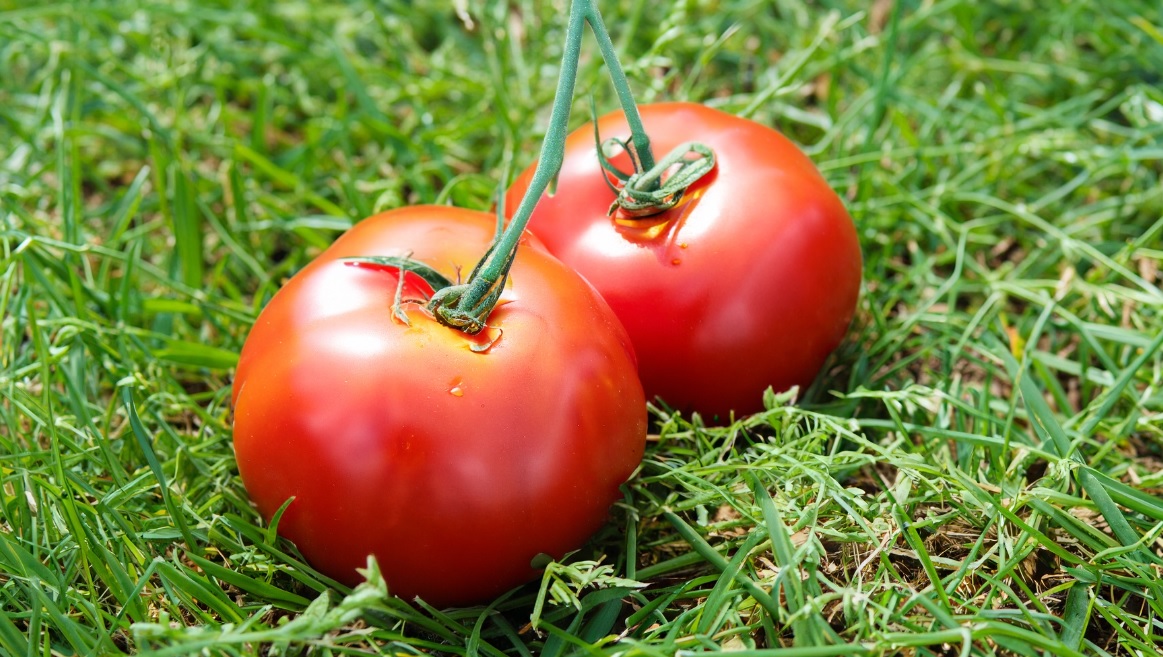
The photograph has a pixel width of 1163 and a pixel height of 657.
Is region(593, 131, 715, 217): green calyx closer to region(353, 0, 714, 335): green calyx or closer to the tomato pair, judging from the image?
the tomato pair

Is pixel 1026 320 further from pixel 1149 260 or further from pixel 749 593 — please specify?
pixel 749 593

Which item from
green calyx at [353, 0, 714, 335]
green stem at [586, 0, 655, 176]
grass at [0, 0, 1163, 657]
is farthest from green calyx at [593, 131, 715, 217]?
grass at [0, 0, 1163, 657]

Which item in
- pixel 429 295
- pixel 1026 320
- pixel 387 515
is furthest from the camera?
pixel 1026 320

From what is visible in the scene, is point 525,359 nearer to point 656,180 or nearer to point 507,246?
point 507,246

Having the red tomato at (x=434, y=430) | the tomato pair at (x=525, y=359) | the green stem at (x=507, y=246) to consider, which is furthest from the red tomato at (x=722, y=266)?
the green stem at (x=507, y=246)

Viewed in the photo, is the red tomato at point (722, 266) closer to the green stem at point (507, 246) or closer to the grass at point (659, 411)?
the grass at point (659, 411)

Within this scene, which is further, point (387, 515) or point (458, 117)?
point (458, 117)

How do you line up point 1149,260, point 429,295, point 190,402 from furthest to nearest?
point 1149,260
point 190,402
point 429,295

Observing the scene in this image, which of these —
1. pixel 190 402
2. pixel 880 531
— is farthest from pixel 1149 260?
pixel 190 402
